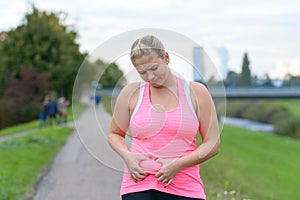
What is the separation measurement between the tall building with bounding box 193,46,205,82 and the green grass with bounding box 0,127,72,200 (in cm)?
666

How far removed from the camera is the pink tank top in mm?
3812

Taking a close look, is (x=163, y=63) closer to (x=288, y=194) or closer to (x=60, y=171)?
(x=60, y=171)

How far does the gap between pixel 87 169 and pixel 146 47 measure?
11.8 meters

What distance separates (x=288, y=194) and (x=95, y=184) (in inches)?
520

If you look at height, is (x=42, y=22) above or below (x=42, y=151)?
above

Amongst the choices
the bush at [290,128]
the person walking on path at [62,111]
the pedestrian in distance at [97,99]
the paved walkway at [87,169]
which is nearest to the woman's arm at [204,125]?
the paved walkway at [87,169]

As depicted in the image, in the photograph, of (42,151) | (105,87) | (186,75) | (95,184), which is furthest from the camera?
(42,151)

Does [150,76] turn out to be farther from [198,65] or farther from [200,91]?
[198,65]

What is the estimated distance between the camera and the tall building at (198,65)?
13.5 ft

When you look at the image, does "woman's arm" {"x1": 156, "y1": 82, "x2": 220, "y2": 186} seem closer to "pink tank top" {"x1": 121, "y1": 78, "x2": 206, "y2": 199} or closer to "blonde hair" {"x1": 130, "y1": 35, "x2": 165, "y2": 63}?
"pink tank top" {"x1": 121, "y1": 78, "x2": 206, "y2": 199}

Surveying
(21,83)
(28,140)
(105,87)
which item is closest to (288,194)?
(28,140)

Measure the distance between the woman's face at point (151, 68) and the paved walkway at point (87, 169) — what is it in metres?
0.56

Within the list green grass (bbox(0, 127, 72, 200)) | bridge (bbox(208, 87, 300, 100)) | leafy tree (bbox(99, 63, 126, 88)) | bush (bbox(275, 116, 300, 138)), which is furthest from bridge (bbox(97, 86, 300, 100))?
leafy tree (bbox(99, 63, 126, 88))

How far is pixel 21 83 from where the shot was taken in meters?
51.9
